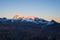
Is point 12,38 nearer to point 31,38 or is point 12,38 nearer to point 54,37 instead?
point 31,38

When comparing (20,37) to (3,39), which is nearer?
(3,39)

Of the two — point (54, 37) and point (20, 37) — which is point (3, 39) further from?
point (54, 37)

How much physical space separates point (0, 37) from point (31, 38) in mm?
3383

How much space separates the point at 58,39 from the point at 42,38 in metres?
1.74

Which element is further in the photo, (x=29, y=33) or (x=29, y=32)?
(x=29, y=32)

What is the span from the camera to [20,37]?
54.6 ft

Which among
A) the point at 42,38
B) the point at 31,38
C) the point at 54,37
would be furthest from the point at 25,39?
the point at 54,37

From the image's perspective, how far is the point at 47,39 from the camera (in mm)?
15977

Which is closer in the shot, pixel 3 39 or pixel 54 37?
pixel 3 39

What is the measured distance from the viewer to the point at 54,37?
16594 mm

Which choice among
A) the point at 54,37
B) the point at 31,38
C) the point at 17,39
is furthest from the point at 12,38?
the point at 54,37

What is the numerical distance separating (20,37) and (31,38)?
127 cm

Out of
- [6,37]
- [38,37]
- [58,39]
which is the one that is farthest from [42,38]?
[6,37]

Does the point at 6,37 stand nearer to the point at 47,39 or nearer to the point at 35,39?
the point at 35,39
